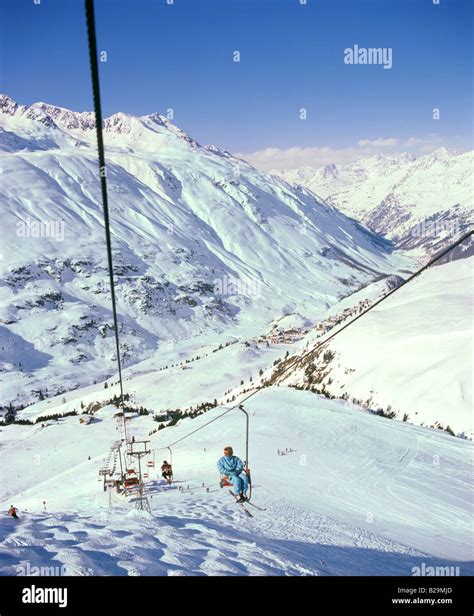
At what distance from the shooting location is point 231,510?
2020 centimetres

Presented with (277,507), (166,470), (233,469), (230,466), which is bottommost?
(166,470)

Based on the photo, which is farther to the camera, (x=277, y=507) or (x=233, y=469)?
(x=277, y=507)

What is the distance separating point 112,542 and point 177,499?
1247cm

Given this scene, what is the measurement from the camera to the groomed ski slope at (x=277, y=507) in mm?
11891

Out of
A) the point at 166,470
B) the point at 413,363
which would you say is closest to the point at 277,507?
the point at 166,470

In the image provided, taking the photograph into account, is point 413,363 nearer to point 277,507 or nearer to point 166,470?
point 166,470

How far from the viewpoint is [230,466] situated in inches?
596

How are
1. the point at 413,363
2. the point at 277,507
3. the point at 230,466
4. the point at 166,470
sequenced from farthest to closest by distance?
1. the point at 413,363
2. the point at 166,470
3. the point at 277,507
4. the point at 230,466

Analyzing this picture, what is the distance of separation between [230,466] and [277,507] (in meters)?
9.31

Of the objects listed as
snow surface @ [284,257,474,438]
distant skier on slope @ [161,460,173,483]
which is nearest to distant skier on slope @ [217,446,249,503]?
distant skier on slope @ [161,460,173,483]

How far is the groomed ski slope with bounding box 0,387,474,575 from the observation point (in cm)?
1189

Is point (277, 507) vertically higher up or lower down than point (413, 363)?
higher up
